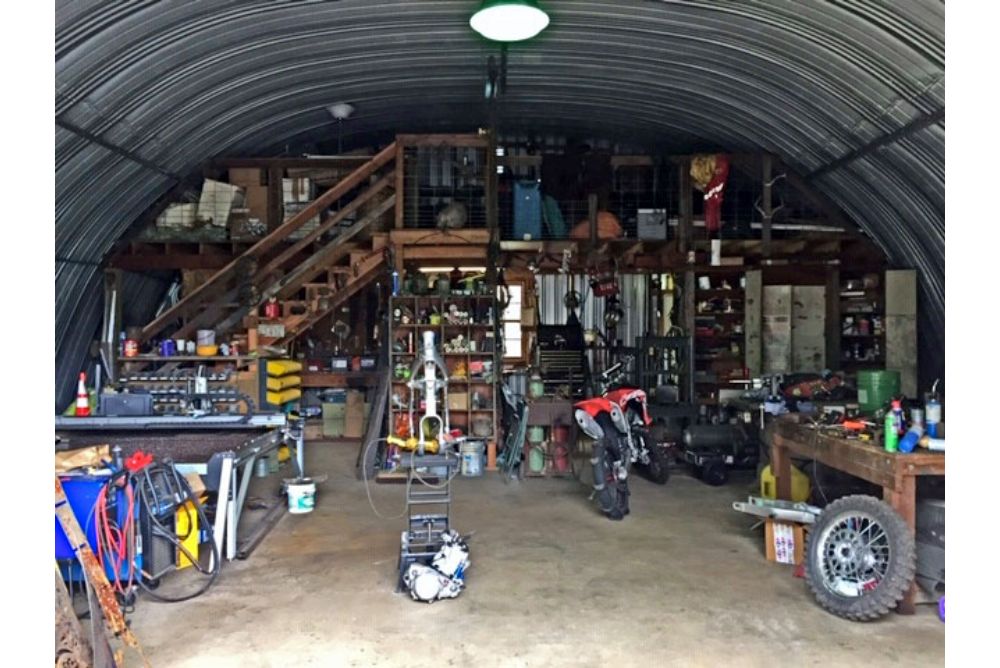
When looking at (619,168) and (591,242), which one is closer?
(591,242)

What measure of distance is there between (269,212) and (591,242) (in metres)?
4.35

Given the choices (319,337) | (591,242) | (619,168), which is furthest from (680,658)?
(319,337)

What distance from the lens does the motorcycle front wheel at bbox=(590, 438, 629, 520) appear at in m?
5.89

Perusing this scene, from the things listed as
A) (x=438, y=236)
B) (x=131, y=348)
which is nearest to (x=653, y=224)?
(x=438, y=236)

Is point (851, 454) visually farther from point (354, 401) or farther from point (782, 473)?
point (354, 401)

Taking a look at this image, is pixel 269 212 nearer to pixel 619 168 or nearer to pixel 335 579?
pixel 619 168

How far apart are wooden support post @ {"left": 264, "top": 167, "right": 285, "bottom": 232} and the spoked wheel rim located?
7.64m

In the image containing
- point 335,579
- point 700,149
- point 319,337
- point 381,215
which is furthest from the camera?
point 319,337

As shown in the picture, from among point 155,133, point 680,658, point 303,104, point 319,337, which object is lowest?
point 680,658

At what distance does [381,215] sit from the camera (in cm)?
853

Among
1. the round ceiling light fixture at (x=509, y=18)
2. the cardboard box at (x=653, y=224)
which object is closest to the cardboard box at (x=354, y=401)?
the cardboard box at (x=653, y=224)

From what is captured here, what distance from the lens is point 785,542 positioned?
4.73m

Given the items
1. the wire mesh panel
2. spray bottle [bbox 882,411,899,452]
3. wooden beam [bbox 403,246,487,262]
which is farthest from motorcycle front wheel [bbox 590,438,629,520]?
the wire mesh panel

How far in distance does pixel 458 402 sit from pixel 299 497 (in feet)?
7.93
